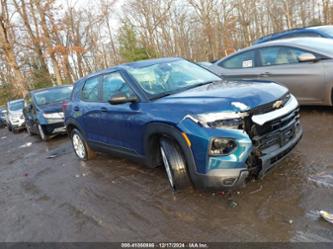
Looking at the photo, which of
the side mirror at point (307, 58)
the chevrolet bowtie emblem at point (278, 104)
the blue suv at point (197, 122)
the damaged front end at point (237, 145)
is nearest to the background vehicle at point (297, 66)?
the side mirror at point (307, 58)

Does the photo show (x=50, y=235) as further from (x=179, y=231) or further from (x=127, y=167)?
(x=127, y=167)

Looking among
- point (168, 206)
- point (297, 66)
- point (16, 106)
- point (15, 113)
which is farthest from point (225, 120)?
point (16, 106)

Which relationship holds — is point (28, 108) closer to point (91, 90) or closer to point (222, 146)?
point (91, 90)

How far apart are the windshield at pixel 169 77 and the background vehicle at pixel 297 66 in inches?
79.5

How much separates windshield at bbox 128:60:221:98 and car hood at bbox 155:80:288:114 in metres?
0.28

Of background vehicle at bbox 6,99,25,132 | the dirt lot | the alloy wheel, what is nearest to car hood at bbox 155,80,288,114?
the dirt lot

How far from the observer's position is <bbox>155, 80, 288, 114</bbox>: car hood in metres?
2.83

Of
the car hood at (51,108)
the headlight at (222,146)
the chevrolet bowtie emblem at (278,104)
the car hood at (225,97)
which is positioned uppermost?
the car hood at (225,97)

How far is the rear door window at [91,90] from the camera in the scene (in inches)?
184

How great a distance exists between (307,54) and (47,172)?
5.53 metres

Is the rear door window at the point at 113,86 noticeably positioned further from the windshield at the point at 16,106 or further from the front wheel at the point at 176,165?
the windshield at the point at 16,106

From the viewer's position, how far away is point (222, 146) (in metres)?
2.76

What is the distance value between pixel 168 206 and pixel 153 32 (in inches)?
1376

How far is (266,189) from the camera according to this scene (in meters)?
3.17
